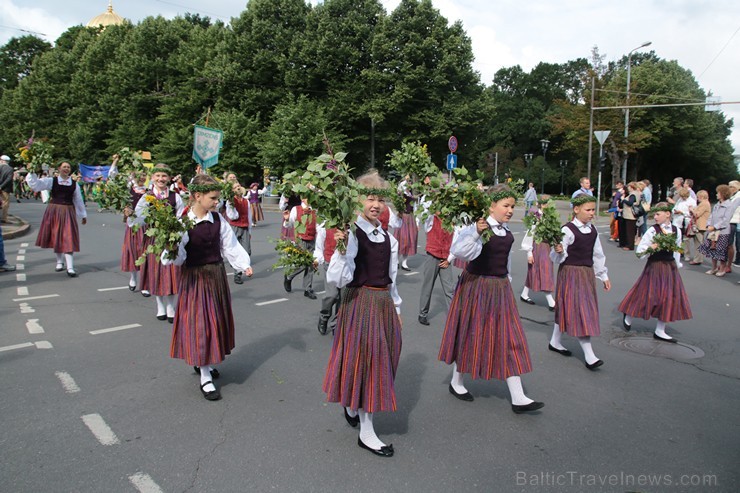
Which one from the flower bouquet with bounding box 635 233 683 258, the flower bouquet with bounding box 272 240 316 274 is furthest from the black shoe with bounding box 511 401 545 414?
the flower bouquet with bounding box 635 233 683 258

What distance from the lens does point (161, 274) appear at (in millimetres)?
Result: 7305

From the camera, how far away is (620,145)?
38.0m

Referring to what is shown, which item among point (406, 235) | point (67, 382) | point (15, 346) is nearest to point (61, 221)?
point (15, 346)

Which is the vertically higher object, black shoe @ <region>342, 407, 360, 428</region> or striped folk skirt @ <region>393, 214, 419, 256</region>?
striped folk skirt @ <region>393, 214, 419, 256</region>

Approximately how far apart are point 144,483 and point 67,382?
224 centimetres

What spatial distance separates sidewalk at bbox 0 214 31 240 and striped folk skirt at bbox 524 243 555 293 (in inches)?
598

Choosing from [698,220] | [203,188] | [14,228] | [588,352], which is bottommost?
[588,352]

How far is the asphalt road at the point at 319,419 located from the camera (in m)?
3.59

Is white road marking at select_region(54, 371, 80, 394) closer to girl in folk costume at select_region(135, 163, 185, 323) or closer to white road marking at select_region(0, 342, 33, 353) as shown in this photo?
white road marking at select_region(0, 342, 33, 353)

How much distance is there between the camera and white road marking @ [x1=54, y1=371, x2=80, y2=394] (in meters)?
4.95

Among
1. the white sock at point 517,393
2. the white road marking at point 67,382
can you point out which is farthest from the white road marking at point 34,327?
the white sock at point 517,393

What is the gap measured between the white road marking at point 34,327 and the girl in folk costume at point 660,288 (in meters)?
7.94

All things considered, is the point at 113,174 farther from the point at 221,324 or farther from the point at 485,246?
the point at 485,246

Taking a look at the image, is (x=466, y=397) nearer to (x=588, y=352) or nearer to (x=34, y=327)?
(x=588, y=352)
